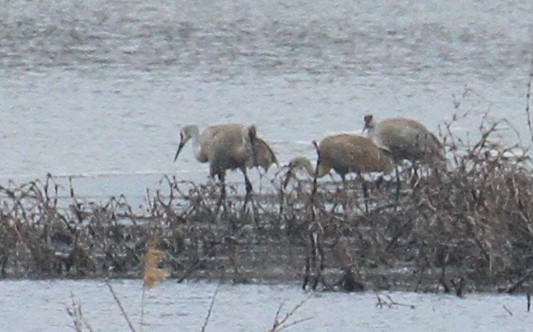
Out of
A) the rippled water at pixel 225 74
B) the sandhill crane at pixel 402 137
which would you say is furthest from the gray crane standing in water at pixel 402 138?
the rippled water at pixel 225 74

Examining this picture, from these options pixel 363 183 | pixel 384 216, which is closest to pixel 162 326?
pixel 384 216

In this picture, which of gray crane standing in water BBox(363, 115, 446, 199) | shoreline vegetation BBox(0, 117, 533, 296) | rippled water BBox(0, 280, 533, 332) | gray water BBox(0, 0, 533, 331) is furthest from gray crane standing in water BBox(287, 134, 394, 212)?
rippled water BBox(0, 280, 533, 332)

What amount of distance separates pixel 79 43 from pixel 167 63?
2331 mm

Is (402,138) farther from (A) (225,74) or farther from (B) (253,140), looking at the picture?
(A) (225,74)

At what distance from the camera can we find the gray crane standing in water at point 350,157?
8.55 metres

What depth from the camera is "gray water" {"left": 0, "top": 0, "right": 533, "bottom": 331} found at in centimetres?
601

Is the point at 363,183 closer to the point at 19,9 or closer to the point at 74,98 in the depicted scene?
the point at 74,98

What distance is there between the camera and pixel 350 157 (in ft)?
28.2

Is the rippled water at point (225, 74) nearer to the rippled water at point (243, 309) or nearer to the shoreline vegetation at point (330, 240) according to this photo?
the shoreline vegetation at point (330, 240)

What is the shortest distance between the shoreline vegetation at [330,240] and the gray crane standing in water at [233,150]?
1662mm

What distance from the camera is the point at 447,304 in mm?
6008

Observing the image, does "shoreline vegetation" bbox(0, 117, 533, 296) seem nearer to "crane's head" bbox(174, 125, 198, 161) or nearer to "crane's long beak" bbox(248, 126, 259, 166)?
"crane's long beak" bbox(248, 126, 259, 166)

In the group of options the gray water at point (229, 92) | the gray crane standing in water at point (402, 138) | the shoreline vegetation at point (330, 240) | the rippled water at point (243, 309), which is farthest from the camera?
the gray crane standing in water at point (402, 138)

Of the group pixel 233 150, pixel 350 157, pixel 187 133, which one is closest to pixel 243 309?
pixel 350 157
